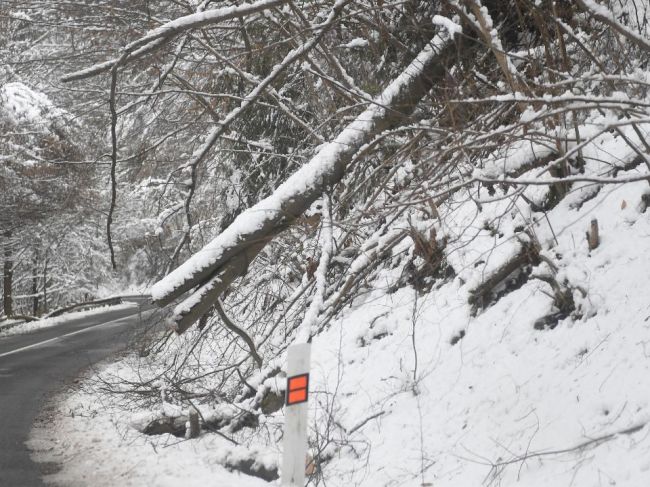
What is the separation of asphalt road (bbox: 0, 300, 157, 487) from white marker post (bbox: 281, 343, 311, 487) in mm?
3163

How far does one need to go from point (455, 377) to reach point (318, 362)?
2245mm

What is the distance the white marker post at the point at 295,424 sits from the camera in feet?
12.7

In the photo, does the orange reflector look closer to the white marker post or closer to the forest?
the white marker post

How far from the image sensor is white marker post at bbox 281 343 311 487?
3871 mm

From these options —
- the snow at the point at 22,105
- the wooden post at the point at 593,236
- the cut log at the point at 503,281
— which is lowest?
the cut log at the point at 503,281

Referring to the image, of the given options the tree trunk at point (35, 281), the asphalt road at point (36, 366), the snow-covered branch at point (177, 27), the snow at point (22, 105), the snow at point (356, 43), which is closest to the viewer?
the snow-covered branch at point (177, 27)

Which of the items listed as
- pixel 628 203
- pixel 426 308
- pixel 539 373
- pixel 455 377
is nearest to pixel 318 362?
pixel 426 308

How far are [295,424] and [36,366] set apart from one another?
10428 millimetres

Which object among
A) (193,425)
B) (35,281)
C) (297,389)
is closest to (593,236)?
(297,389)

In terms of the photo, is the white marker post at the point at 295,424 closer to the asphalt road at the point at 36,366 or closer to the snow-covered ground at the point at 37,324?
the asphalt road at the point at 36,366

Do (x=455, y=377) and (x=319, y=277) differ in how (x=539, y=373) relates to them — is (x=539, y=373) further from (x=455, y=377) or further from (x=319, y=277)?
(x=319, y=277)

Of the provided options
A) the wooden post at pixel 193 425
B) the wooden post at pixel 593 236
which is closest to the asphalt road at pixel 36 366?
the wooden post at pixel 193 425

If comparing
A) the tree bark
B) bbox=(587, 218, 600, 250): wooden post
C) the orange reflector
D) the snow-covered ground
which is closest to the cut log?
bbox=(587, 218, 600, 250): wooden post

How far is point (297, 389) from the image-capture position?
3928 mm
